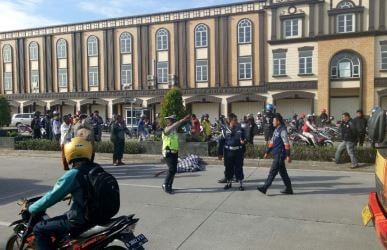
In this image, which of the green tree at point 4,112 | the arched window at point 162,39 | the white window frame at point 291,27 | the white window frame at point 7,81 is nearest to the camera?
the green tree at point 4,112

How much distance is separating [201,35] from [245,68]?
→ 5.26 m

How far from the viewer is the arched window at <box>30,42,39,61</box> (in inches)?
1663

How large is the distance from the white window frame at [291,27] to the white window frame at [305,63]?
5.46 ft

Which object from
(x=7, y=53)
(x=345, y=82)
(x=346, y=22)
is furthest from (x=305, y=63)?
(x=7, y=53)

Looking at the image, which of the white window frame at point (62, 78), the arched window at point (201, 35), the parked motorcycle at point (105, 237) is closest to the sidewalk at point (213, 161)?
the parked motorcycle at point (105, 237)

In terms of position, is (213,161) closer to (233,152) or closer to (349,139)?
(233,152)

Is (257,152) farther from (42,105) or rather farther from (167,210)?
(42,105)

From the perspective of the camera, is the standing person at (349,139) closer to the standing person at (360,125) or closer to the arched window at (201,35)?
the standing person at (360,125)

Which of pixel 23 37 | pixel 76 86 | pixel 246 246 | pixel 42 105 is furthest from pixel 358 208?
pixel 23 37

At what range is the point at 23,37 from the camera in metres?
42.7

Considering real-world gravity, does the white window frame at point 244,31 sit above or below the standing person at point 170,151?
above

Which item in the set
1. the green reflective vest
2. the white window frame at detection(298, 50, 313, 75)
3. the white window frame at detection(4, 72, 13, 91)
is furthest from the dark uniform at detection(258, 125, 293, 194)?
the white window frame at detection(4, 72, 13, 91)

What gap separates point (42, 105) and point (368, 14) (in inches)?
1298

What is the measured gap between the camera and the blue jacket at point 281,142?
7641 millimetres
